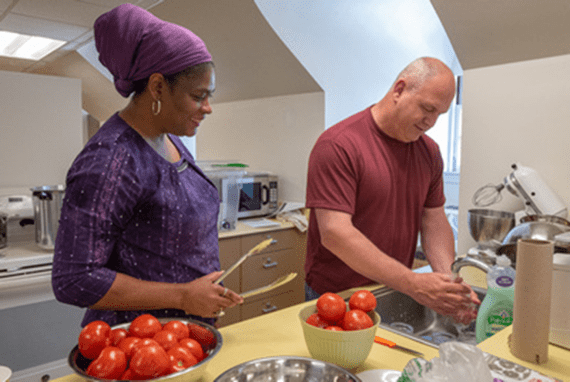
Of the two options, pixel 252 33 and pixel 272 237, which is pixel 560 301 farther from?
pixel 252 33

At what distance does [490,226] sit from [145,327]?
1.58 metres

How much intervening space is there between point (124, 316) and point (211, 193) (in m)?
0.36

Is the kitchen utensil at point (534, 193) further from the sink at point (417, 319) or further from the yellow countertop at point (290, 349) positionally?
the yellow countertop at point (290, 349)

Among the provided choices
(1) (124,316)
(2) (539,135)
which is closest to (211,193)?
(1) (124,316)

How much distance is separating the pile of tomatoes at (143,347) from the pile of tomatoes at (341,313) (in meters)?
0.21

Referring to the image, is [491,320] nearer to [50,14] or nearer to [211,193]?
[211,193]

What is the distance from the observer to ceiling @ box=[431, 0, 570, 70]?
1661 mm

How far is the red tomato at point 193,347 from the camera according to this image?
737 mm

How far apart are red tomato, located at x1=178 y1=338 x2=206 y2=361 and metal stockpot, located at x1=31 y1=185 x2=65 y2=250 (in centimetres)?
177

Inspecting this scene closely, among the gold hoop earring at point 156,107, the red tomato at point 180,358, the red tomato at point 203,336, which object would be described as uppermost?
the gold hoop earring at point 156,107

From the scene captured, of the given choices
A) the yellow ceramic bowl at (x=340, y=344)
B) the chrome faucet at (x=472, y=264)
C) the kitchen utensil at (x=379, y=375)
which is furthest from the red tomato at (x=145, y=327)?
the chrome faucet at (x=472, y=264)

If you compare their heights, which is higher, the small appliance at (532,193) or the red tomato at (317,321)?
the small appliance at (532,193)

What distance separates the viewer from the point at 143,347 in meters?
0.67

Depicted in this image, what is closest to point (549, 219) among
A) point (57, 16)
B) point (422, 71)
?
point (422, 71)
